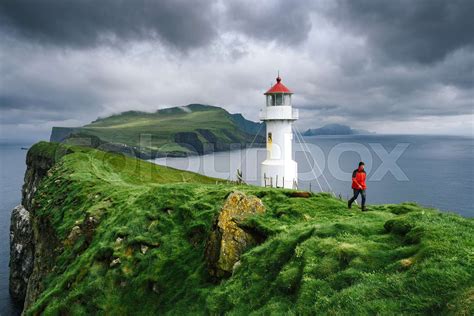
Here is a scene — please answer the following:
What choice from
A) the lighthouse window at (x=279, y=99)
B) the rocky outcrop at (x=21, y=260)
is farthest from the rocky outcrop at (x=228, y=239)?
the rocky outcrop at (x=21, y=260)

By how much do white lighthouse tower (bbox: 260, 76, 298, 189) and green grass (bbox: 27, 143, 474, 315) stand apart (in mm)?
20153

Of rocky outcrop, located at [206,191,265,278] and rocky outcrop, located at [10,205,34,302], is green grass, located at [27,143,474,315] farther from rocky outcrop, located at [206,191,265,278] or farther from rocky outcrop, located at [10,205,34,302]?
rocky outcrop, located at [10,205,34,302]

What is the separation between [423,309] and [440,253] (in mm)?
2454

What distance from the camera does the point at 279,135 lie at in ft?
138

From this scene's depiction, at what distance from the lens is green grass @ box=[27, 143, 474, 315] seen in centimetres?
897

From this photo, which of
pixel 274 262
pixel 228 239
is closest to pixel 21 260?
pixel 228 239

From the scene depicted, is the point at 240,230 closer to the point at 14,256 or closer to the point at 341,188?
the point at 14,256

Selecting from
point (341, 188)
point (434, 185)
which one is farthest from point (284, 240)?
point (434, 185)

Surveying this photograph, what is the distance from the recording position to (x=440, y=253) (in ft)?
32.0

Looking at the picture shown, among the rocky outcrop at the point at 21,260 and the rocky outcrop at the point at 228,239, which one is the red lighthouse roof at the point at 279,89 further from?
the rocky outcrop at the point at 21,260

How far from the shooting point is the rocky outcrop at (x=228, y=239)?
47.3 feet

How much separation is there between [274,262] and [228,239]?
291 cm

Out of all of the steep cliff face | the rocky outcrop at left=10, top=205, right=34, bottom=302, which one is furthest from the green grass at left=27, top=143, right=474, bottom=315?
the rocky outcrop at left=10, top=205, right=34, bottom=302

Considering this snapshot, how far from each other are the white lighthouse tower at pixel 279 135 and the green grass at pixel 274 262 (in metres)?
20.2
